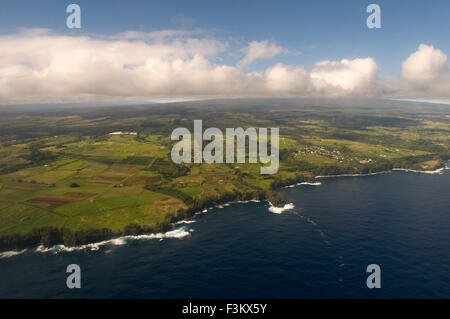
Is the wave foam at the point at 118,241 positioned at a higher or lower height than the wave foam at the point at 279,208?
lower

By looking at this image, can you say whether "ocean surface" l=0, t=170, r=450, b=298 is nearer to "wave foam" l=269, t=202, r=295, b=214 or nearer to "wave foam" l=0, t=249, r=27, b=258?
"wave foam" l=0, t=249, r=27, b=258

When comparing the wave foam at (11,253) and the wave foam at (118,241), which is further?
the wave foam at (118,241)

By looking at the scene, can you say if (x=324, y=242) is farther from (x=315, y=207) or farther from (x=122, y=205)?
(x=122, y=205)

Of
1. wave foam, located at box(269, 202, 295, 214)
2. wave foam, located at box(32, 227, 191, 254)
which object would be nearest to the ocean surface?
wave foam, located at box(32, 227, 191, 254)

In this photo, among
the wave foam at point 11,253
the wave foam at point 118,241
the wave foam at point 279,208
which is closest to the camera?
the wave foam at point 11,253

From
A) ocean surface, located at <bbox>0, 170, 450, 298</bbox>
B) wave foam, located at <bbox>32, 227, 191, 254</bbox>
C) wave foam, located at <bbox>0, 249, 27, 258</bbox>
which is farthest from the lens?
wave foam, located at <bbox>32, 227, 191, 254</bbox>

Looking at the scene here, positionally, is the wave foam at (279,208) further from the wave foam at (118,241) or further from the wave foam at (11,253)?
the wave foam at (11,253)

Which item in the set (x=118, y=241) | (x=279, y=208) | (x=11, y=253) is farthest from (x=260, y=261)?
(x=11, y=253)

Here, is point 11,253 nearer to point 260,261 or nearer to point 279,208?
point 260,261

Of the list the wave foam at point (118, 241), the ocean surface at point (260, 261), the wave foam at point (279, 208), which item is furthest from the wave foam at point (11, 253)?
the wave foam at point (279, 208)
